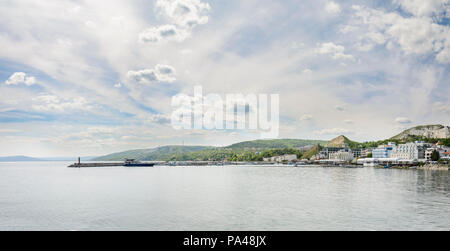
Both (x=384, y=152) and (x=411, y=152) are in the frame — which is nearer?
(x=411, y=152)

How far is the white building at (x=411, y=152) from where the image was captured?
130750 mm

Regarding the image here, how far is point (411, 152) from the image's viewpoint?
13362 cm

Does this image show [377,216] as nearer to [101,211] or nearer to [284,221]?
[284,221]

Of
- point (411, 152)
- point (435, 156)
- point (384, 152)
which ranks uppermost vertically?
point (411, 152)

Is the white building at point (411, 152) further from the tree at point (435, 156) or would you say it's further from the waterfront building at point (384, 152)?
the waterfront building at point (384, 152)

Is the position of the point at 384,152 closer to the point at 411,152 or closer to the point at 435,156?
the point at 411,152

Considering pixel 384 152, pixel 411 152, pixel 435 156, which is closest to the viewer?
pixel 435 156

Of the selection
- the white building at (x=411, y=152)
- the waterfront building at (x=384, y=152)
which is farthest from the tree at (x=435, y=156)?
the waterfront building at (x=384, y=152)

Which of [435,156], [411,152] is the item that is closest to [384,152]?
[411,152]

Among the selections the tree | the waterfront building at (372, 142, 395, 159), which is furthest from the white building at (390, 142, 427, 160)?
the waterfront building at (372, 142, 395, 159)

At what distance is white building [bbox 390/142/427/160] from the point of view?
5148 inches

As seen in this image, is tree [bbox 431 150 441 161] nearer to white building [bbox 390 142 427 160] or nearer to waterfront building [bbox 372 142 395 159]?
white building [bbox 390 142 427 160]
